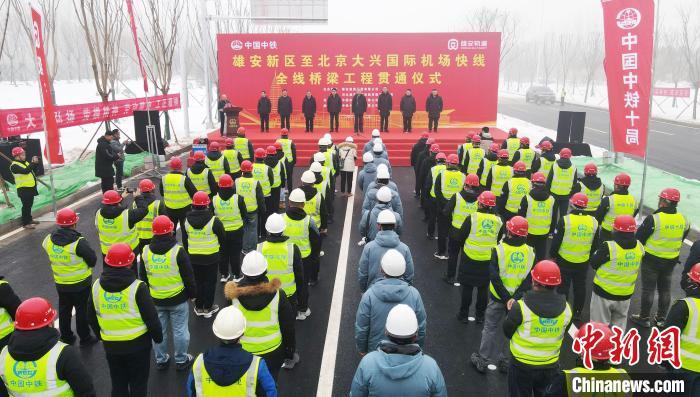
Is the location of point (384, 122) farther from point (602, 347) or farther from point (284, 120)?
point (602, 347)

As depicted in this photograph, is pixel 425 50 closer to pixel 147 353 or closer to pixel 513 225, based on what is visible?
pixel 513 225

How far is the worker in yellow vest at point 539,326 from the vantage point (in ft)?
Result: 14.0

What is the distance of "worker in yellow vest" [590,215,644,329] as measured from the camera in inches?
225

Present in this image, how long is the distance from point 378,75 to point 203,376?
65.7 feet

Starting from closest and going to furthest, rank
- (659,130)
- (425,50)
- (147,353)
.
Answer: (147,353), (425,50), (659,130)

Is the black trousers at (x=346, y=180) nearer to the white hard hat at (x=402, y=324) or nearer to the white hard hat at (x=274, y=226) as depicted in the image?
the white hard hat at (x=274, y=226)

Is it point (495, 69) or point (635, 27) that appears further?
point (495, 69)

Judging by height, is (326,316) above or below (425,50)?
below

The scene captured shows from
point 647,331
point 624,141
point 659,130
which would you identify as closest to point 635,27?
point 624,141

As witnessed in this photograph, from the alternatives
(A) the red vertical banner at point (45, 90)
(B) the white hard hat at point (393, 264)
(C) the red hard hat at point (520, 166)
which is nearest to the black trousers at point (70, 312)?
(B) the white hard hat at point (393, 264)

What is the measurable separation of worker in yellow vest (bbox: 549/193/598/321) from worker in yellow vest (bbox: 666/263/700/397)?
73.9 inches

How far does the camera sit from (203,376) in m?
3.27

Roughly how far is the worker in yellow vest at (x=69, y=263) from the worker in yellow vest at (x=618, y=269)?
6.16 metres

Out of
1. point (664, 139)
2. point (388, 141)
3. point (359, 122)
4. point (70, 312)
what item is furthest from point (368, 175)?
point (664, 139)
